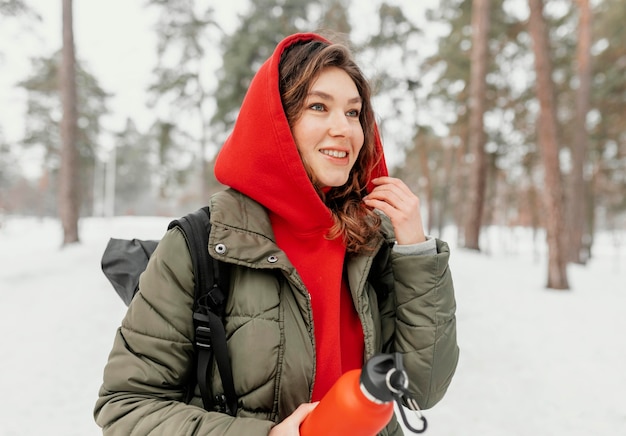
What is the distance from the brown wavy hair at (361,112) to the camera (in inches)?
59.2

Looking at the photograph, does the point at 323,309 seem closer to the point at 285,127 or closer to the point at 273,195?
the point at 273,195

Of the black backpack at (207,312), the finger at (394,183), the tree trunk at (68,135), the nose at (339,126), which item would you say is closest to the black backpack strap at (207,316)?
the black backpack at (207,312)

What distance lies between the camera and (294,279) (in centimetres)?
133

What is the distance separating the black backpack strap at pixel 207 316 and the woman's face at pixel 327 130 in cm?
51

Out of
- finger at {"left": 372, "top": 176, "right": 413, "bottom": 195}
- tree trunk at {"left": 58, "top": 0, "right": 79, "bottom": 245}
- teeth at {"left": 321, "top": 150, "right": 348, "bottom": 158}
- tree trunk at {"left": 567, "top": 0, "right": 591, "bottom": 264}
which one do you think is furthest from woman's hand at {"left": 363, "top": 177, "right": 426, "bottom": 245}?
tree trunk at {"left": 567, "top": 0, "right": 591, "bottom": 264}

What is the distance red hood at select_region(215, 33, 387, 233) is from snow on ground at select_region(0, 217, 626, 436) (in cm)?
320

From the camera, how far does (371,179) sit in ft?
5.84

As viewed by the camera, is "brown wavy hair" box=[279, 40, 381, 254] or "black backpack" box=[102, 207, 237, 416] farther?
"brown wavy hair" box=[279, 40, 381, 254]

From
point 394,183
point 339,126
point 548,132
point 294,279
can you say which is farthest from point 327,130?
point 548,132

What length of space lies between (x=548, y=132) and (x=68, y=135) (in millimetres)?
12446

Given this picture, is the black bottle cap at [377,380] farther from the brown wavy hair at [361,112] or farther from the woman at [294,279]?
the brown wavy hair at [361,112]

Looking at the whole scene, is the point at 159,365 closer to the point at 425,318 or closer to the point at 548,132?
the point at 425,318

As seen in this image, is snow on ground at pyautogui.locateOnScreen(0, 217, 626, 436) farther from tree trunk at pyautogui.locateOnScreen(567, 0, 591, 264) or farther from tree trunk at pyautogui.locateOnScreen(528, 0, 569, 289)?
tree trunk at pyautogui.locateOnScreen(567, 0, 591, 264)

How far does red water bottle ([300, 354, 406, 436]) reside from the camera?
91 centimetres
